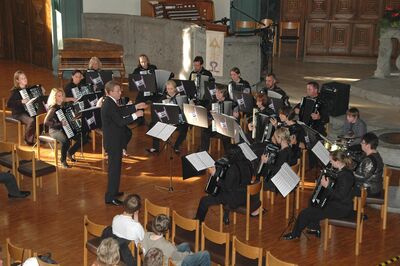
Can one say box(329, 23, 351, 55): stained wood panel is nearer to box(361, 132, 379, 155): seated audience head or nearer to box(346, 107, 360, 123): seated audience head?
box(346, 107, 360, 123): seated audience head

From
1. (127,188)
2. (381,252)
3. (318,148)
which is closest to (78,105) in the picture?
(127,188)

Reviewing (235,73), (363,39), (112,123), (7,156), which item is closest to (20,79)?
(7,156)

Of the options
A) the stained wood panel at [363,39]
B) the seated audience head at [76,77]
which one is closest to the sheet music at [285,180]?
the seated audience head at [76,77]

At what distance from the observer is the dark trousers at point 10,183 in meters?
11.4

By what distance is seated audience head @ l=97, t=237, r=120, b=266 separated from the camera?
23.8 feet

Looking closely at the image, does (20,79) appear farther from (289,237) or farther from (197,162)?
(289,237)

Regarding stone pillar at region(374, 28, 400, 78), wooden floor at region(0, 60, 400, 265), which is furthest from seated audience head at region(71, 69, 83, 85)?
stone pillar at region(374, 28, 400, 78)

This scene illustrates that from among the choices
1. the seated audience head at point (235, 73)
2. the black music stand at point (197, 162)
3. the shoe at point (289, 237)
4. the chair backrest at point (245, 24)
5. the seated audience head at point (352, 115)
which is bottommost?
the shoe at point (289, 237)

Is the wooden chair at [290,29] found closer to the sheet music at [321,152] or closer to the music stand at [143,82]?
the music stand at [143,82]

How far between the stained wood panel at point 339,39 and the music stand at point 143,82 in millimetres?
7938

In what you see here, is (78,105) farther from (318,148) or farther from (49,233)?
(318,148)

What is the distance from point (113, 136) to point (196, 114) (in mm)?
1730

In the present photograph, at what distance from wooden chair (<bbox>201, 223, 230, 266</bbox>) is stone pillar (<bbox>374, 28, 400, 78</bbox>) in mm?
8330

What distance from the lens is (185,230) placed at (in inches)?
376
